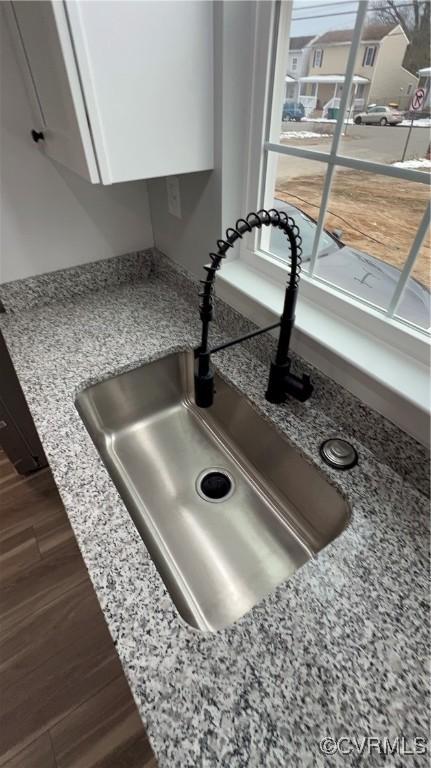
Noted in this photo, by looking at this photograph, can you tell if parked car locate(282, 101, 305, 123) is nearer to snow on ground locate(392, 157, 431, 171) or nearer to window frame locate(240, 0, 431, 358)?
window frame locate(240, 0, 431, 358)

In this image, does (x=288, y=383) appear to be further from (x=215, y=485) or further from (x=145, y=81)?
(x=145, y=81)

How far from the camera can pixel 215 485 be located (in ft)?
3.15

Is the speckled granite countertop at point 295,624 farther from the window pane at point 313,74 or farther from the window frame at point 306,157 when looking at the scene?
the window pane at point 313,74

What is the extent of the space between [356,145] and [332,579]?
0.79 metres

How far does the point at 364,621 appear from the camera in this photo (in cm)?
55

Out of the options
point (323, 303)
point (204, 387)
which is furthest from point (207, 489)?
point (323, 303)

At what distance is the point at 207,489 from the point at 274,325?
0.46 metres

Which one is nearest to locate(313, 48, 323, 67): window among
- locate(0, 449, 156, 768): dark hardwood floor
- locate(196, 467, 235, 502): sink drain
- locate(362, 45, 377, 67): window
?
locate(362, 45, 377, 67): window

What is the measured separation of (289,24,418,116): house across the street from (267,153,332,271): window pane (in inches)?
4.2

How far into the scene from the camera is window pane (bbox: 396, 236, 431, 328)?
0.68 meters

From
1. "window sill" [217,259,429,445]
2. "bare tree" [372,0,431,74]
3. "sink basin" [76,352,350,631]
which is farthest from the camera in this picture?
"sink basin" [76,352,350,631]

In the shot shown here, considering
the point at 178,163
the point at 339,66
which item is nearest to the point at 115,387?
the point at 178,163

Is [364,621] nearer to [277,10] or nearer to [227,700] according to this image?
[227,700]

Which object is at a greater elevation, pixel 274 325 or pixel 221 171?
pixel 221 171
